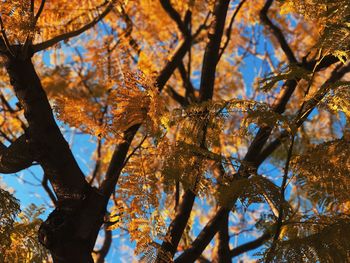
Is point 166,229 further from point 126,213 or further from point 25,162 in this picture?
point 25,162

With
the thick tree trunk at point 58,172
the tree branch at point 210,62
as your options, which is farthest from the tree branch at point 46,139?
the tree branch at point 210,62

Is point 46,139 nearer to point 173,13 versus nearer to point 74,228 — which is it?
point 74,228

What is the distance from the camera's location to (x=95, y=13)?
11.0ft

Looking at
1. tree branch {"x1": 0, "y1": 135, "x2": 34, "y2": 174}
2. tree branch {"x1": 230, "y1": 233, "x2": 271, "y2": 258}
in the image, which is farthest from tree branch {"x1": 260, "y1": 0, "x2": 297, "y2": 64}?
tree branch {"x1": 0, "y1": 135, "x2": 34, "y2": 174}

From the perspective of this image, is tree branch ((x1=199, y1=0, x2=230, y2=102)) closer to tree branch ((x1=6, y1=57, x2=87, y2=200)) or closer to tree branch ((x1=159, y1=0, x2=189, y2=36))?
tree branch ((x1=159, y1=0, x2=189, y2=36))

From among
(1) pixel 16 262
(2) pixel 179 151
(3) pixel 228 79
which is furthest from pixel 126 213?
(3) pixel 228 79

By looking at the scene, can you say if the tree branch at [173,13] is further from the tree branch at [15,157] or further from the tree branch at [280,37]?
the tree branch at [15,157]

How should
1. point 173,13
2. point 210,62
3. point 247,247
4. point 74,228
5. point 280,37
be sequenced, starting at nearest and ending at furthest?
1. point 74,228
2. point 210,62
3. point 280,37
4. point 247,247
5. point 173,13

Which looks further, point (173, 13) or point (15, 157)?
point (173, 13)

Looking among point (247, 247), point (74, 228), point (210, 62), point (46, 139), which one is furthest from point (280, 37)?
point (74, 228)

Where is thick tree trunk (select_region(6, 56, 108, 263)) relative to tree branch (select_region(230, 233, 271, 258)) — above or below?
below

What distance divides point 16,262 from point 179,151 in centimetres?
110

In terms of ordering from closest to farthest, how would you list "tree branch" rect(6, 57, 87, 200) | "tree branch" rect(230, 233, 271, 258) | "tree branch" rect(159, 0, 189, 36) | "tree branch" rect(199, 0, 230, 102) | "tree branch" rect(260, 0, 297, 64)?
"tree branch" rect(6, 57, 87, 200)
"tree branch" rect(199, 0, 230, 102)
"tree branch" rect(260, 0, 297, 64)
"tree branch" rect(230, 233, 271, 258)
"tree branch" rect(159, 0, 189, 36)

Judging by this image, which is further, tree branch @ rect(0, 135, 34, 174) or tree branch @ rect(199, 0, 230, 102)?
tree branch @ rect(199, 0, 230, 102)
